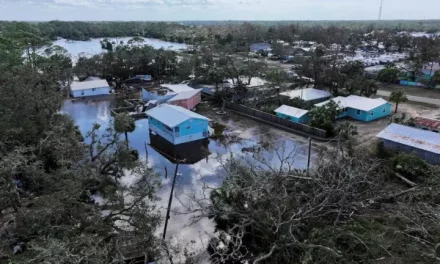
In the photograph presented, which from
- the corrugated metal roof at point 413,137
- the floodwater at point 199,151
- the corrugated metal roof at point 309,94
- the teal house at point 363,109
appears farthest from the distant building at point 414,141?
the corrugated metal roof at point 309,94

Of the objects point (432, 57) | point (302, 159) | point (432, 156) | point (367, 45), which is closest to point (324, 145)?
point (302, 159)

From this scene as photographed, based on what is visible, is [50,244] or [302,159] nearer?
[50,244]

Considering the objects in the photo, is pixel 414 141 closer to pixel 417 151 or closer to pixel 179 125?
pixel 417 151

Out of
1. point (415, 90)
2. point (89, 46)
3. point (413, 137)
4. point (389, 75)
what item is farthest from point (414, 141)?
point (89, 46)

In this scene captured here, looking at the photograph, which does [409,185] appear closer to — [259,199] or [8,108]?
[259,199]

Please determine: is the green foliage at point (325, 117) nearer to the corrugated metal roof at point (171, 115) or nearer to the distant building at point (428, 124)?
the distant building at point (428, 124)

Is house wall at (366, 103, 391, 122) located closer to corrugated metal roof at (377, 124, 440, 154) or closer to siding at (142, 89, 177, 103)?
corrugated metal roof at (377, 124, 440, 154)
